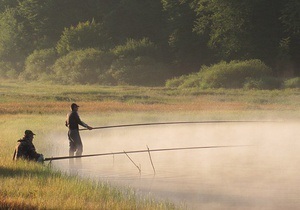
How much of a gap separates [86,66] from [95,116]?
4178 centimetres

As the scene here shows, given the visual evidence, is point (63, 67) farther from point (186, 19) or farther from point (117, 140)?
point (117, 140)

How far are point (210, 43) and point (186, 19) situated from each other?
591 centimetres

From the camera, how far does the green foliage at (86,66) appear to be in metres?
80.4

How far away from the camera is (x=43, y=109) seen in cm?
4306

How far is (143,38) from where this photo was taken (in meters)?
83.4

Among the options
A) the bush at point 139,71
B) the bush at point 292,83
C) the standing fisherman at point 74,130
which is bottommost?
the standing fisherman at point 74,130

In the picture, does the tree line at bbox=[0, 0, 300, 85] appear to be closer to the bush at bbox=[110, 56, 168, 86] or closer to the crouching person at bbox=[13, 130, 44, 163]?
the bush at bbox=[110, 56, 168, 86]

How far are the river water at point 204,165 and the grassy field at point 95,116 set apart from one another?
1591 millimetres

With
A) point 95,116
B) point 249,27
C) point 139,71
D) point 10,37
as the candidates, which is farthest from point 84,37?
point 95,116

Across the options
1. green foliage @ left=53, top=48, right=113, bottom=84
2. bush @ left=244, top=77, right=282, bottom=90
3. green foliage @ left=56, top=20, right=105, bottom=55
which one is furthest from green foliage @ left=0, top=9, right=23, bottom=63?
bush @ left=244, top=77, right=282, bottom=90

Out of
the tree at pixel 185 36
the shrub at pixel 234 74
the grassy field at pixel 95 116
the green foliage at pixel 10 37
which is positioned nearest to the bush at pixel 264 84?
the shrub at pixel 234 74

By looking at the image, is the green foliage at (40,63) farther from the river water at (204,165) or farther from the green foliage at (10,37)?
the river water at (204,165)

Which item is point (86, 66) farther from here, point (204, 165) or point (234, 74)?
point (204, 165)

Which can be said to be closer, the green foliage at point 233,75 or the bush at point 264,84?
the bush at point 264,84
